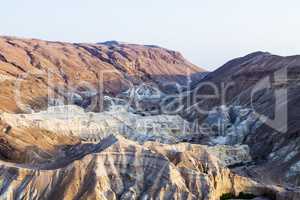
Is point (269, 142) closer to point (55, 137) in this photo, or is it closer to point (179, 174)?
point (55, 137)

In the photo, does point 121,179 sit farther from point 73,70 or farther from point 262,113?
point 73,70

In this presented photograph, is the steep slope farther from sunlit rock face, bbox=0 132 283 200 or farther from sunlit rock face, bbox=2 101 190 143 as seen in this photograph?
sunlit rock face, bbox=0 132 283 200


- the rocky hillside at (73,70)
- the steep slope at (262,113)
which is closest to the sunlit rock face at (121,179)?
the steep slope at (262,113)

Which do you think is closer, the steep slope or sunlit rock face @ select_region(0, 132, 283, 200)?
sunlit rock face @ select_region(0, 132, 283, 200)

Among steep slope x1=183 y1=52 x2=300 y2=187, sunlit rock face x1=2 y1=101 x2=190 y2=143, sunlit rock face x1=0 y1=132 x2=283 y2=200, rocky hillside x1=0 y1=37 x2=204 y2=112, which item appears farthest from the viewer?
rocky hillside x1=0 y1=37 x2=204 y2=112

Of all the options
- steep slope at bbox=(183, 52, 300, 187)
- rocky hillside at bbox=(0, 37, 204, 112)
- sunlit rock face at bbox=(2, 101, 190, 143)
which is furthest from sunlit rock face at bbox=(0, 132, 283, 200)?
rocky hillside at bbox=(0, 37, 204, 112)

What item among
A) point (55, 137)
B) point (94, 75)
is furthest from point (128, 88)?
point (55, 137)

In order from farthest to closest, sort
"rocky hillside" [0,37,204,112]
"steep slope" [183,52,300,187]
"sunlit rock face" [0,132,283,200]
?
"rocky hillside" [0,37,204,112] < "steep slope" [183,52,300,187] < "sunlit rock face" [0,132,283,200]

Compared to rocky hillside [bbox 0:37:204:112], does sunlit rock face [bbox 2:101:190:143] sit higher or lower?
lower
